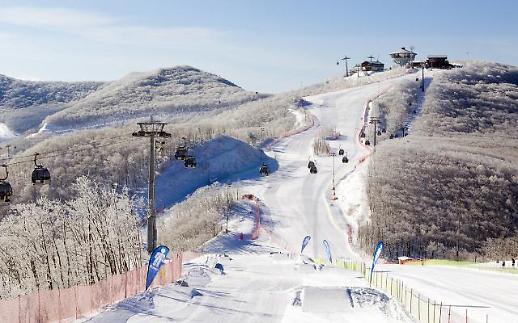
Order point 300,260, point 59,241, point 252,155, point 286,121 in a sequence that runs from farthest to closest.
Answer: point 286,121 < point 252,155 < point 59,241 < point 300,260

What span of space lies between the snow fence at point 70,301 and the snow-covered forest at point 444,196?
40829mm

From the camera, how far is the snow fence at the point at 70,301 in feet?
67.4

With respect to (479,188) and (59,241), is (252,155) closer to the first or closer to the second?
(479,188)

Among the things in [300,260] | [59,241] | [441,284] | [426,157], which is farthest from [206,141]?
[441,284]

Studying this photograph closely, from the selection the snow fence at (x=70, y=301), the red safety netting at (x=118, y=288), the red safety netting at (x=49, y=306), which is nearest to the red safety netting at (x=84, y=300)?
the snow fence at (x=70, y=301)

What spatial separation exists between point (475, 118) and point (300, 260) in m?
105

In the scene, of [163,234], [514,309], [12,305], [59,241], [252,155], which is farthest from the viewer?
[252,155]

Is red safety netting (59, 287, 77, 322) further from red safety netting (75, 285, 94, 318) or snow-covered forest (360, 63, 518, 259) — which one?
snow-covered forest (360, 63, 518, 259)

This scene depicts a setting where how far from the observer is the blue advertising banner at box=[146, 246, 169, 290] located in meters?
27.6

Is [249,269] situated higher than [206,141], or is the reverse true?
[206,141]

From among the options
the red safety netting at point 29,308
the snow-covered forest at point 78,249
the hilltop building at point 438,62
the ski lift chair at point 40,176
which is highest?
the hilltop building at point 438,62

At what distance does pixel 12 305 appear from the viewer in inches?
803

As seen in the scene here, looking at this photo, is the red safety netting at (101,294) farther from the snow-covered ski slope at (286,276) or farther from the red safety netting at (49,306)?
the red safety netting at (49,306)

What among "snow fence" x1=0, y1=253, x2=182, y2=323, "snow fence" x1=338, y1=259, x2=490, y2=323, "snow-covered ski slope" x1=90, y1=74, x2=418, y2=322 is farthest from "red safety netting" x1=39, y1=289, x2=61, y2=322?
"snow fence" x1=338, y1=259, x2=490, y2=323
